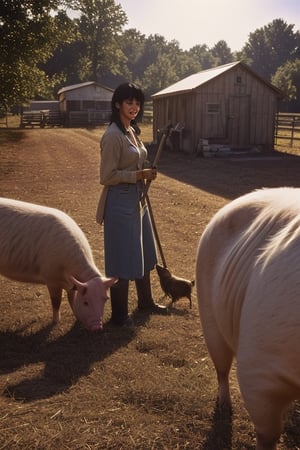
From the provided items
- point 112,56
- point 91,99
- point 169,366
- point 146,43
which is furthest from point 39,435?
point 146,43

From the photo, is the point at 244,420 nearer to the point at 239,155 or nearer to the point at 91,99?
the point at 239,155

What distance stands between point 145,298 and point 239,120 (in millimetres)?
18709

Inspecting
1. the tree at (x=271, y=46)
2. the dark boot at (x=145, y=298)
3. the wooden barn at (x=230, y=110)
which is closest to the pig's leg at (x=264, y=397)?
the dark boot at (x=145, y=298)

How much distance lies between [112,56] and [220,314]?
252ft

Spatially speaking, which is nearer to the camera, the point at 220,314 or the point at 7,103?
the point at 220,314

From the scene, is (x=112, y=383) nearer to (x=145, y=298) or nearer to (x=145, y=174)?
(x=145, y=298)

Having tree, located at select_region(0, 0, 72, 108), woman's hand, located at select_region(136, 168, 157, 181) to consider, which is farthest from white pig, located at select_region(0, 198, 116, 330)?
tree, located at select_region(0, 0, 72, 108)

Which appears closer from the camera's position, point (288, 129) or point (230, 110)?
point (230, 110)

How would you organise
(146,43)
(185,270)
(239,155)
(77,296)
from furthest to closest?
(146,43)
(239,155)
(185,270)
(77,296)

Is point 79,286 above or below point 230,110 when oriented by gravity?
below

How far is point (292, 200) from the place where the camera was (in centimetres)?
215

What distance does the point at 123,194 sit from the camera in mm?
4758

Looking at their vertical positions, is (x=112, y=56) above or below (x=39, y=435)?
above

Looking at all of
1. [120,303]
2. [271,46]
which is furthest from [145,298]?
[271,46]
